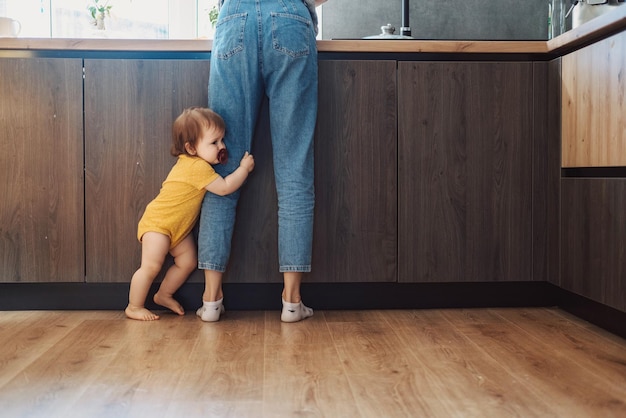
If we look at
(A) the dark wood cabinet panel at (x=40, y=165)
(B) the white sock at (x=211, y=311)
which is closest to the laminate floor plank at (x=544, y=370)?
(B) the white sock at (x=211, y=311)

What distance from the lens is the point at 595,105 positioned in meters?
1.96

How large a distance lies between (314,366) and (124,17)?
252 cm

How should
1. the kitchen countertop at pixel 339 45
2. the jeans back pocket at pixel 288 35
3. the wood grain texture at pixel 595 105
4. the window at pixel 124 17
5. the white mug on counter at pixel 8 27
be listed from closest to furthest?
the wood grain texture at pixel 595 105 → the jeans back pocket at pixel 288 35 → the kitchen countertop at pixel 339 45 → the white mug on counter at pixel 8 27 → the window at pixel 124 17

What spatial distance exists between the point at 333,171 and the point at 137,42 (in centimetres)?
73

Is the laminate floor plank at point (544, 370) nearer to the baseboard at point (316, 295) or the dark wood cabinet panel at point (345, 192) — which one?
the baseboard at point (316, 295)

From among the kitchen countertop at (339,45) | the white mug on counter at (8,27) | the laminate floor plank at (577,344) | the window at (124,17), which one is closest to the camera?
the laminate floor plank at (577,344)

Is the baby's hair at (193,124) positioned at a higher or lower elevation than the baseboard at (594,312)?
higher

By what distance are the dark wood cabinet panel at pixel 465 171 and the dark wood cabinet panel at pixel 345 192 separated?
0.05m

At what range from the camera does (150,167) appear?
7.20 ft

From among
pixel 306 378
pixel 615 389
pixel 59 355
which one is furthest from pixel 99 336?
pixel 615 389

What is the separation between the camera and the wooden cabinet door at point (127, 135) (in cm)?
218

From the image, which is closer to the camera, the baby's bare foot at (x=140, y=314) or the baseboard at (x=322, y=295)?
the baby's bare foot at (x=140, y=314)

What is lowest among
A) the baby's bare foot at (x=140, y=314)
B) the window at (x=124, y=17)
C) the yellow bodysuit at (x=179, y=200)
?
the baby's bare foot at (x=140, y=314)

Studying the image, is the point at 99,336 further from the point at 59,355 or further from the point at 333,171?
the point at 333,171
